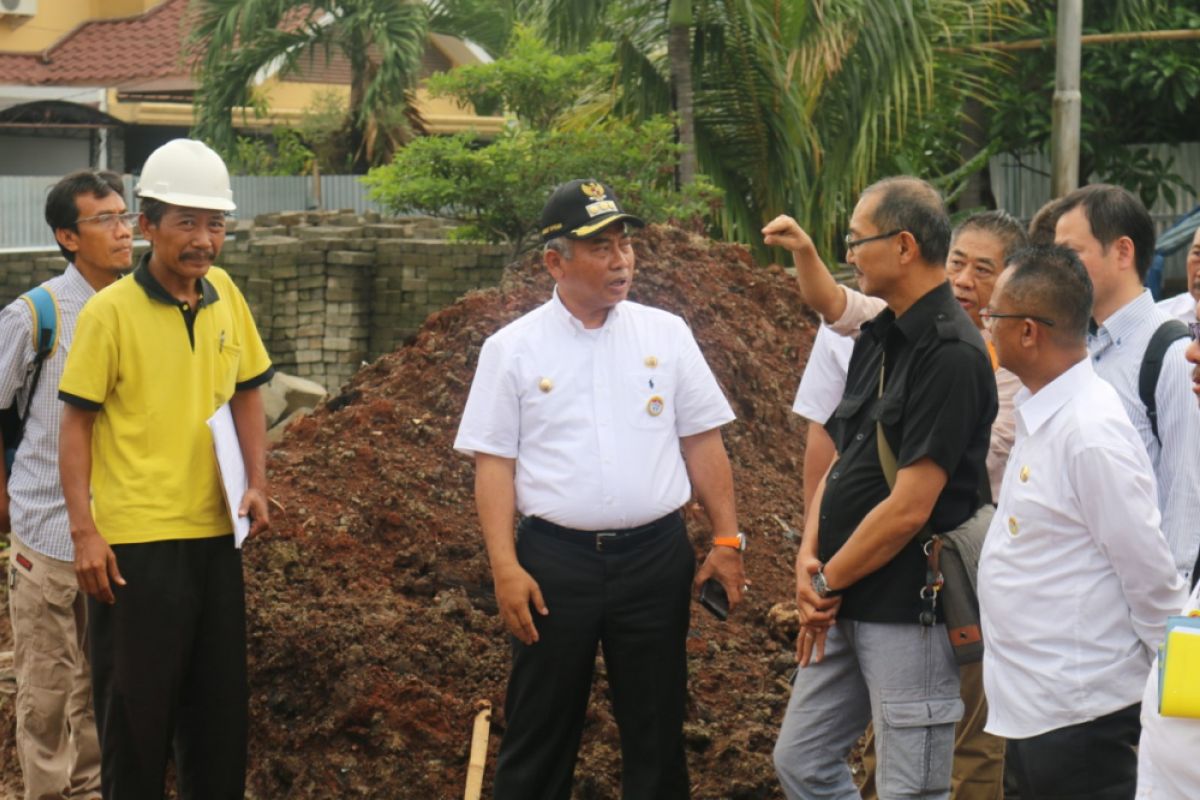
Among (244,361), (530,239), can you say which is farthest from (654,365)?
(530,239)

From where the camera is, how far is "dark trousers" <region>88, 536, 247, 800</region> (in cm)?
432

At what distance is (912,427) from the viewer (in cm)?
363

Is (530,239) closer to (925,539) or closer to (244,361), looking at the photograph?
(244,361)

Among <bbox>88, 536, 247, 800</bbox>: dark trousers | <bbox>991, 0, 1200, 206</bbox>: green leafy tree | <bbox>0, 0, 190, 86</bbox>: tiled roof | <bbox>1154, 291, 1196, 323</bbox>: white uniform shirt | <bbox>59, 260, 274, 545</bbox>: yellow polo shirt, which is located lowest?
<bbox>88, 536, 247, 800</bbox>: dark trousers

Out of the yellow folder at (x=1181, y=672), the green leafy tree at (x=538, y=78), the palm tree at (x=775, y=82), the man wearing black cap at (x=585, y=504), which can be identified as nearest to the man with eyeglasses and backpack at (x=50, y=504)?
A: the man wearing black cap at (x=585, y=504)

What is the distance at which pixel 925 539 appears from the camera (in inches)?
145

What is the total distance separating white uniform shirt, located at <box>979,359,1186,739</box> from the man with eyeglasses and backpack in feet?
9.84

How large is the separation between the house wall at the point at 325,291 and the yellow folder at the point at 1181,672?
13495 mm

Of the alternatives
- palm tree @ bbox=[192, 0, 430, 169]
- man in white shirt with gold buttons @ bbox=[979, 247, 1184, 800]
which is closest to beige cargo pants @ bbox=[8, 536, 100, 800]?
man in white shirt with gold buttons @ bbox=[979, 247, 1184, 800]

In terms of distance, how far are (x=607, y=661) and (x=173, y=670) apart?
1.24m

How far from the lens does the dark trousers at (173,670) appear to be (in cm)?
432

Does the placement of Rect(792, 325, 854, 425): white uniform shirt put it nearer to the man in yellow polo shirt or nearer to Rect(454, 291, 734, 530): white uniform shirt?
Rect(454, 291, 734, 530): white uniform shirt

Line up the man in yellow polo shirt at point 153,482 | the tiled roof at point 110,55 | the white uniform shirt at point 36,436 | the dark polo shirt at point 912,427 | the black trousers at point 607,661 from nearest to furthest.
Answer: the dark polo shirt at point 912,427
the black trousers at point 607,661
the man in yellow polo shirt at point 153,482
the white uniform shirt at point 36,436
the tiled roof at point 110,55

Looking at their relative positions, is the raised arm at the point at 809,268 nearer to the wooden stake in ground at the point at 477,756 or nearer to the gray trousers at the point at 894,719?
the gray trousers at the point at 894,719
